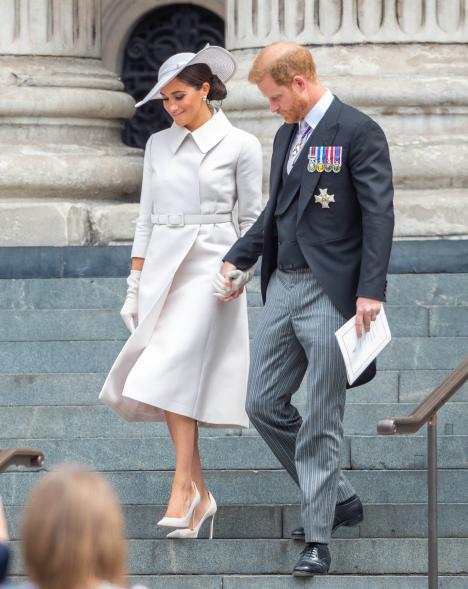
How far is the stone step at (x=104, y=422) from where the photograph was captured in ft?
25.9

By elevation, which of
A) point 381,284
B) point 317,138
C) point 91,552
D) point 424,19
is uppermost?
point 424,19

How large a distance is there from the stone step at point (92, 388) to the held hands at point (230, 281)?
1.59 m

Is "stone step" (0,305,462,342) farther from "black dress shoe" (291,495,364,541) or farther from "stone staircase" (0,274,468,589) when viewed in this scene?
"black dress shoe" (291,495,364,541)

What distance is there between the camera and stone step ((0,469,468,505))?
282 inches

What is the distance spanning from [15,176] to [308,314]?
4848 mm

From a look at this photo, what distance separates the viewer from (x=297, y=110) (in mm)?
6379

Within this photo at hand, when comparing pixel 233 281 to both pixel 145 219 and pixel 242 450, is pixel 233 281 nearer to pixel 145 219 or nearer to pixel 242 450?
pixel 145 219

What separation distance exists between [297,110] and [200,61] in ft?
2.22

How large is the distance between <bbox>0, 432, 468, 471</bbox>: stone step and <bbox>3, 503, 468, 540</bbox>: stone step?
49 cm

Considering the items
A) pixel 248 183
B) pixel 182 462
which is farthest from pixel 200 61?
pixel 182 462

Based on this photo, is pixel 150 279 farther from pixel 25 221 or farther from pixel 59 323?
pixel 25 221

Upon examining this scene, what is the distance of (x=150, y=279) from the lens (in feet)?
22.9

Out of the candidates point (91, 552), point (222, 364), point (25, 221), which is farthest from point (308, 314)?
point (25, 221)

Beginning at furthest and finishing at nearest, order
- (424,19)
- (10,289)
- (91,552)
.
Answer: (424,19)
(10,289)
(91,552)
